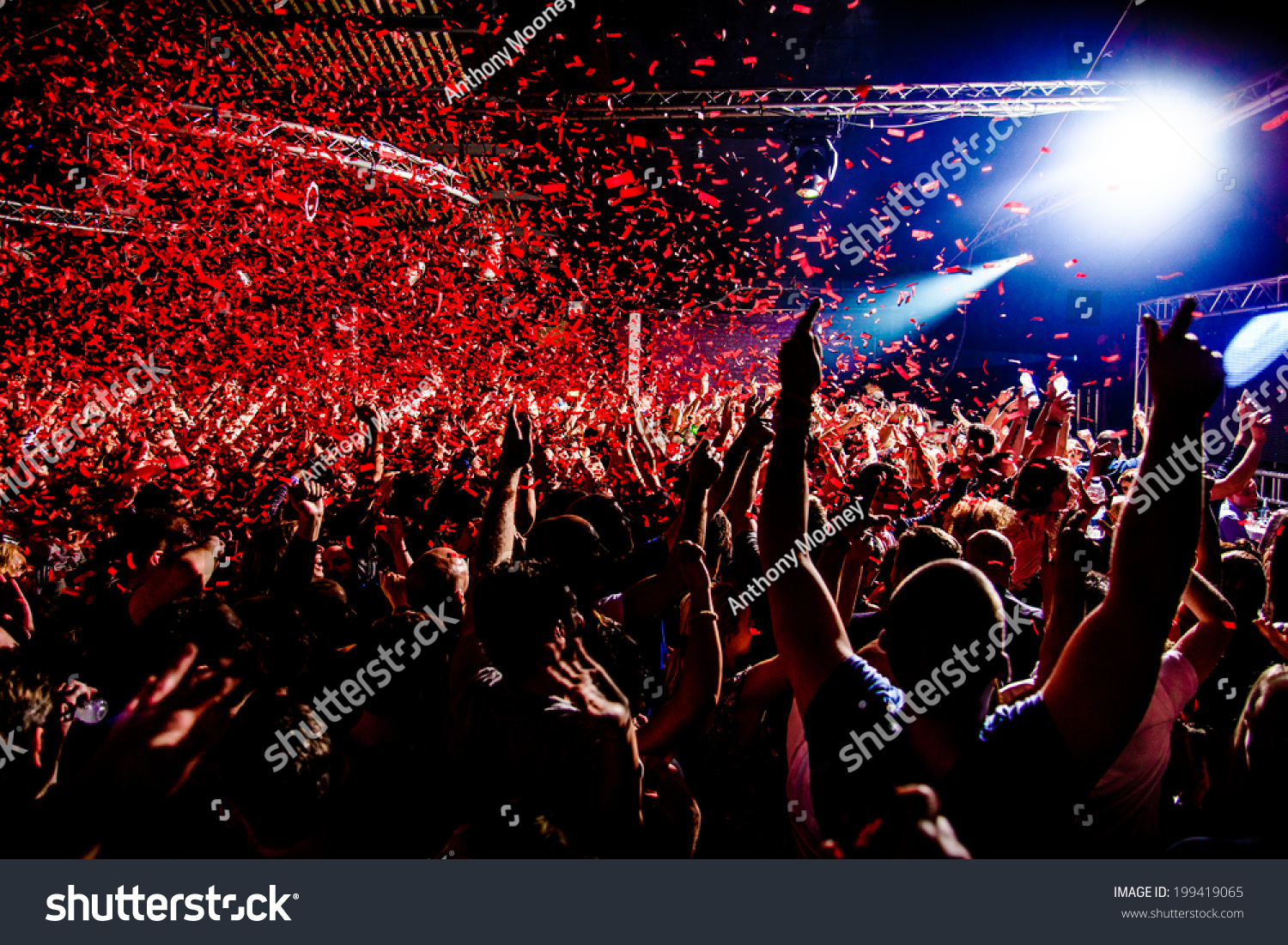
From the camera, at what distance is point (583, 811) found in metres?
1.40

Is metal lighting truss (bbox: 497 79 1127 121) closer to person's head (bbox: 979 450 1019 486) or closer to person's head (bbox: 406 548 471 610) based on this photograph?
person's head (bbox: 979 450 1019 486)

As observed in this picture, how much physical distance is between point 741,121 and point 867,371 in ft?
36.6

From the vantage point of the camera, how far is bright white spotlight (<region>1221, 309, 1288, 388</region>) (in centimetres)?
1020

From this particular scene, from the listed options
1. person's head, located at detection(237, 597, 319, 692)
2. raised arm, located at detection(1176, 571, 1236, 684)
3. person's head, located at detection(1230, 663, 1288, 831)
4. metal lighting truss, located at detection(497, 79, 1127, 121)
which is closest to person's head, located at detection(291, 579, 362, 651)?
person's head, located at detection(237, 597, 319, 692)

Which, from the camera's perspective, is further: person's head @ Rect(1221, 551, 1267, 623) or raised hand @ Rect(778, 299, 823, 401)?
person's head @ Rect(1221, 551, 1267, 623)

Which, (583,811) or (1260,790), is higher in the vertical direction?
(583,811)

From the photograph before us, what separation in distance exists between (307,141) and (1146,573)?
24.4 ft

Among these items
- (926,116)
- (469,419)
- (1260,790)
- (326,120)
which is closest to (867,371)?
(926,116)

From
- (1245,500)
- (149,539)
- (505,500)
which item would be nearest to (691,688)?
(505,500)

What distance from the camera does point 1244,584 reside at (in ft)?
7.89

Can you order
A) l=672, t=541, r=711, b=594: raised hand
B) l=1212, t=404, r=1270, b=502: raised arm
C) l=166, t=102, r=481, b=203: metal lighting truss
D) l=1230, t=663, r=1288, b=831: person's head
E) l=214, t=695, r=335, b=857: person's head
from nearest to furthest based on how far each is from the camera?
1. l=1230, t=663, r=1288, b=831: person's head
2. l=214, t=695, r=335, b=857: person's head
3. l=672, t=541, r=711, b=594: raised hand
4. l=1212, t=404, r=1270, b=502: raised arm
5. l=166, t=102, r=481, b=203: metal lighting truss

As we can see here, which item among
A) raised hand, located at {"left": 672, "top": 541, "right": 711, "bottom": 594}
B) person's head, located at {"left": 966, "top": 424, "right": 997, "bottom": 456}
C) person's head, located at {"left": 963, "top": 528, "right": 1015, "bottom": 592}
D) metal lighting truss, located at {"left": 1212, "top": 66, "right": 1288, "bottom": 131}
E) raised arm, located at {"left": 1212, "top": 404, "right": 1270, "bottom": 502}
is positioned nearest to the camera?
raised hand, located at {"left": 672, "top": 541, "right": 711, "bottom": 594}

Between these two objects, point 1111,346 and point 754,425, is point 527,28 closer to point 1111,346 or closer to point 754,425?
point 754,425

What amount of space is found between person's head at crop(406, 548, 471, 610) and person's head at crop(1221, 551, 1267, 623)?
2.56 metres
